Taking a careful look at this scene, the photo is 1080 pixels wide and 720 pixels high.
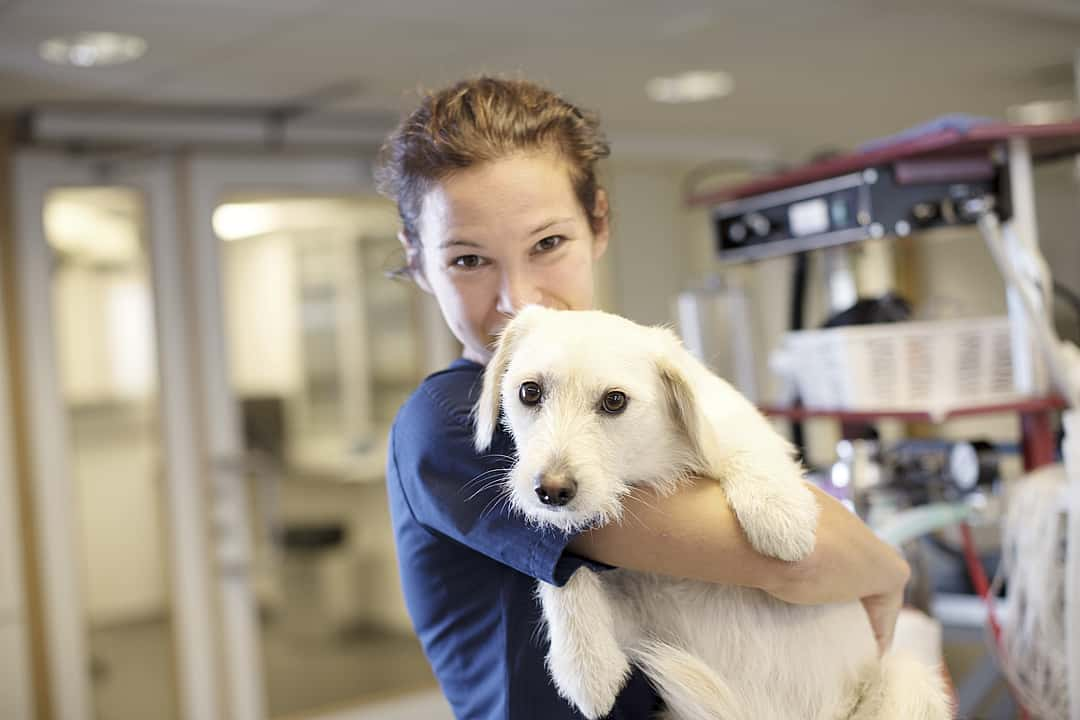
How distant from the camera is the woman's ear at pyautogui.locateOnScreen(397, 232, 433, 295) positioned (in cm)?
110

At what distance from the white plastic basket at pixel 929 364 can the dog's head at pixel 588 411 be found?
102cm

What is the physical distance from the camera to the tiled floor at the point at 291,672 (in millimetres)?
3756

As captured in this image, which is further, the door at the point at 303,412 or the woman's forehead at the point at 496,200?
the door at the point at 303,412

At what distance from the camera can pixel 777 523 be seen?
91cm

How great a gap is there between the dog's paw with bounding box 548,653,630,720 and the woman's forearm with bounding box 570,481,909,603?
9 centimetres

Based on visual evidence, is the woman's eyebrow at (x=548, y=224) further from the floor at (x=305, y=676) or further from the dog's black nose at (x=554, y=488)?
the floor at (x=305, y=676)

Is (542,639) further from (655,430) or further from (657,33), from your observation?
(657,33)

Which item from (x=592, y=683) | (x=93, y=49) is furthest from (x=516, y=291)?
(x=93, y=49)

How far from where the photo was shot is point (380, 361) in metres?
4.24

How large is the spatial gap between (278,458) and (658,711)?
10.5ft

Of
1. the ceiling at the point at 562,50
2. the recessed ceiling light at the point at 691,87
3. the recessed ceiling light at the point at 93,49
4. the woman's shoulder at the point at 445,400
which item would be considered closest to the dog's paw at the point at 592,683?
the woman's shoulder at the point at 445,400

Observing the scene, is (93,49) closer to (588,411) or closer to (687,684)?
(588,411)

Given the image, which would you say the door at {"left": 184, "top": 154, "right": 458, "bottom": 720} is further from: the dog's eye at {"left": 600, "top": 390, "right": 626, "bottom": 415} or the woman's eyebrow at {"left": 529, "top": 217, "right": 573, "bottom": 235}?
the dog's eye at {"left": 600, "top": 390, "right": 626, "bottom": 415}

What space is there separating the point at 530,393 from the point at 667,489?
151mm
